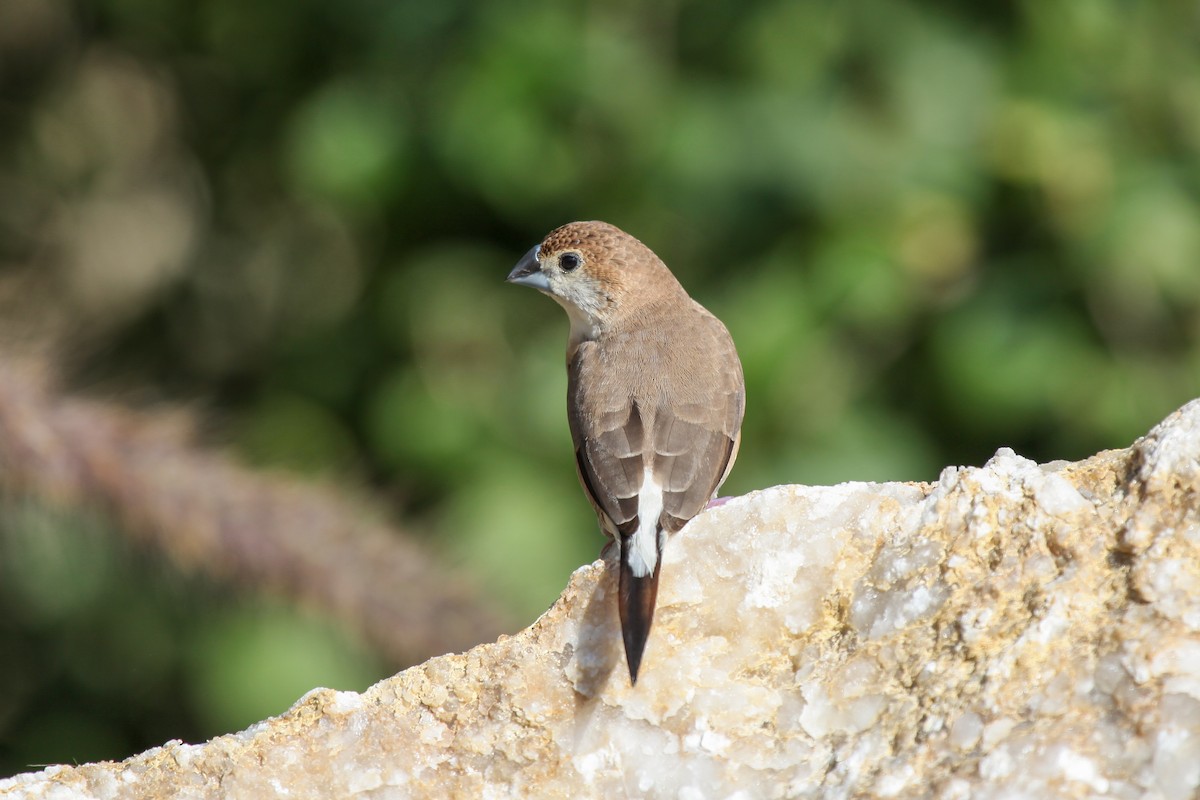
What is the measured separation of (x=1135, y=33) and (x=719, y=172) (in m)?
1.72

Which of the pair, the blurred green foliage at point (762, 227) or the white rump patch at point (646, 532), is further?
the blurred green foliage at point (762, 227)

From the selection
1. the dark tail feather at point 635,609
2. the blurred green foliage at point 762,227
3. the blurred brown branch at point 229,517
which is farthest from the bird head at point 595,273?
the dark tail feather at point 635,609

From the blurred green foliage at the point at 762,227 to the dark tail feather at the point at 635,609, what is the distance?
1.93 m

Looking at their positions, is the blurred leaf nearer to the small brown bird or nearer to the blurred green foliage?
the blurred green foliage

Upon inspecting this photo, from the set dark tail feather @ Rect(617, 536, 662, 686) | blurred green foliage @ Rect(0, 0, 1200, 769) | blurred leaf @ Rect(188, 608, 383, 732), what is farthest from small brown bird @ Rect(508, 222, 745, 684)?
blurred leaf @ Rect(188, 608, 383, 732)

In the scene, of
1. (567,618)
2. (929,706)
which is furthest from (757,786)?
(567,618)

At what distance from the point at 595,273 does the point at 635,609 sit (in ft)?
7.70

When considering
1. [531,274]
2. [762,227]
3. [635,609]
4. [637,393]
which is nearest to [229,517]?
[637,393]

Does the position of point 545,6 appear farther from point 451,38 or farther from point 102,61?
point 102,61

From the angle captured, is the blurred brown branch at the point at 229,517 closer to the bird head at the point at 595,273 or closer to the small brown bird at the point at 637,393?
the small brown bird at the point at 637,393

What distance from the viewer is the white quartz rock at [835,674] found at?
2.59m

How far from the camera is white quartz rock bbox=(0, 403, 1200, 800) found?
2.59m

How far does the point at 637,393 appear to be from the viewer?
4555 millimetres

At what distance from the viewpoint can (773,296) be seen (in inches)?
219
